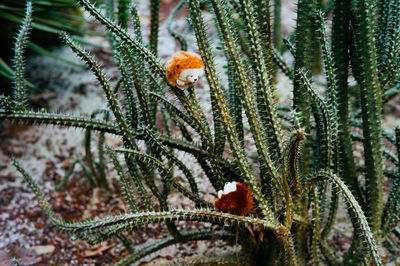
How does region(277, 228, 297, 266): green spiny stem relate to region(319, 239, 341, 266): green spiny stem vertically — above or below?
above

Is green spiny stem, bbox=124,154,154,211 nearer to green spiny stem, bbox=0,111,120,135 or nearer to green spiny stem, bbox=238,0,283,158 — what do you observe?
green spiny stem, bbox=0,111,120,135

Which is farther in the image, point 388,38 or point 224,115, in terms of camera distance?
point 388,38

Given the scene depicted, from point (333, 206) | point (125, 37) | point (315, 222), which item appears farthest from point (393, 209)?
point (125, 37)

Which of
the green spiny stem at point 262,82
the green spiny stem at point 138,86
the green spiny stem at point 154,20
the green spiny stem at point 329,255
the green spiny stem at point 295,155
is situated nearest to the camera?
the green spiny stem at point 295,155

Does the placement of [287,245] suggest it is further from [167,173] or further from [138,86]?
[138,86]

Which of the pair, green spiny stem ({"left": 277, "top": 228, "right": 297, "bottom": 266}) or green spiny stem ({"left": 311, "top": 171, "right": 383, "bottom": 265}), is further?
green spiny stem ({"left": 277, "top": 228, "right": 297, "bottom": 266})

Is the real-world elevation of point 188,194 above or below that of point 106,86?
below

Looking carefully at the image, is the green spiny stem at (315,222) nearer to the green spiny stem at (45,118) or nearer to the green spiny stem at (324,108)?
the green spiny stem at (324,108)

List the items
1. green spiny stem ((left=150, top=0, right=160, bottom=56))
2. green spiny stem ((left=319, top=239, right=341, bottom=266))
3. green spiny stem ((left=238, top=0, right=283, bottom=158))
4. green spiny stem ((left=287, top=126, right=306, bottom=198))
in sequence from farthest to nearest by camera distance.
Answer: green spiny stem ((left=150, top=0, right=160, bottom=56))
green spiny stem ((left=319, top=239, right=341, bottom=266))
green spiny stem ((left=238, top=0, right=283, bottom=158))
green spiny stem ((left=287, top=126, right=306, bottom=198))

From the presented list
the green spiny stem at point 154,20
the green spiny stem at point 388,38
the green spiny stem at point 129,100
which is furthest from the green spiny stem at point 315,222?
the green spiny stem at point 154,20

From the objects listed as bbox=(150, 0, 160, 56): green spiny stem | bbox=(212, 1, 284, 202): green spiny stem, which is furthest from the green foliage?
bbox=(150, 0, 160, 56): green spiny stem

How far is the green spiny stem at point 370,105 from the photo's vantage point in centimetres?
122

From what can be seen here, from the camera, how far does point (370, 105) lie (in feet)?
4.22

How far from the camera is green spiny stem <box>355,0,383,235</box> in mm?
1220
